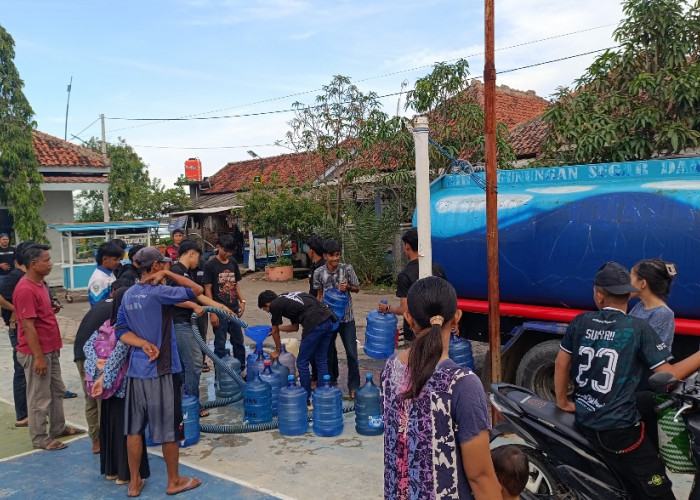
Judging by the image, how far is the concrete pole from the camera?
16.8ft

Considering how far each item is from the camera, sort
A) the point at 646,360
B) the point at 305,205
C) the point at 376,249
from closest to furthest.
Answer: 1. the point at 646,360
2. the point at 376,249
3. the point at 305,205

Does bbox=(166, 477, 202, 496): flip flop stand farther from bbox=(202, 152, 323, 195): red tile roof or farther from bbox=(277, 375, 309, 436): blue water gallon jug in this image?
bbox=(202, 152, 323, 195): red tile roof

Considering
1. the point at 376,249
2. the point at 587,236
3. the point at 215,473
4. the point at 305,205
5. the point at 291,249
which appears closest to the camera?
the point at 215,473

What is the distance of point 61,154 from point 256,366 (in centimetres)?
1671

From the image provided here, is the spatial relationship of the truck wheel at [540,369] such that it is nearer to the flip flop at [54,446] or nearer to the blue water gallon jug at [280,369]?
the blue water gallon jug at [280,369]

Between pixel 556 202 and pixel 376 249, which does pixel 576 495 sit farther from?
pixel 376 249

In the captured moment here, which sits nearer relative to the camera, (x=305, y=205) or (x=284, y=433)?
(x=284, y=433)

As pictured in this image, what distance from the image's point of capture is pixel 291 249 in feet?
71.5

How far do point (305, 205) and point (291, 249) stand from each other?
8.11 feet

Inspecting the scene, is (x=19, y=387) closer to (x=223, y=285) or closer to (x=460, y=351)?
(x=223, y=285)

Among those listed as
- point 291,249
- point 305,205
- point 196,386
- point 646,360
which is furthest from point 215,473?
point 291,249

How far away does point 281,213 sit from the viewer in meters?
20.1

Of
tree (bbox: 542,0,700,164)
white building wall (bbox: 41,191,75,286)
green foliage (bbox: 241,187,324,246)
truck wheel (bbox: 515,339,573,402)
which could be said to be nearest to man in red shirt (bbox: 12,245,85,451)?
truck wheel (bbox: 515,339,573,402)

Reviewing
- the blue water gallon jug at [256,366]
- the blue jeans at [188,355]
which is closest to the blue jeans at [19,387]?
the blue jeans at [188,355]
